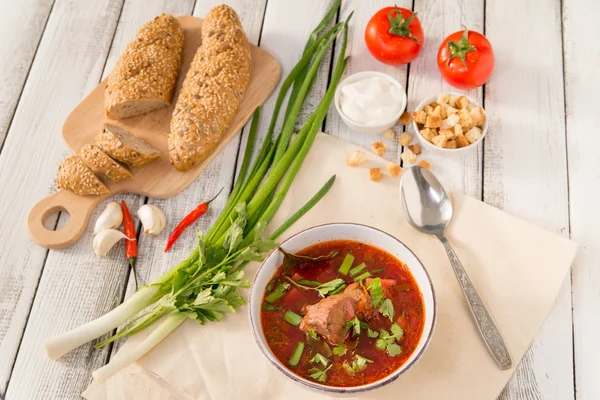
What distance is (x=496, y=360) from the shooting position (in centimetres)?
250

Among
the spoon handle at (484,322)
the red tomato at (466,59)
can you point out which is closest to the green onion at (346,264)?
the spoon handle at (484,322)

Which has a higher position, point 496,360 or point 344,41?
point 344,41

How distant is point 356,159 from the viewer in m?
2.93

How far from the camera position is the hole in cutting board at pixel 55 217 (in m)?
2.98

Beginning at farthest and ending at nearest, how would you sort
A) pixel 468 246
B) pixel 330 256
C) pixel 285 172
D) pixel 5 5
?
pixel 5 5 < pixel 285 172 < pixel 468 246 < pixel 330 256

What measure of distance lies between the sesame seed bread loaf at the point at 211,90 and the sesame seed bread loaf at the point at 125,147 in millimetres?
118

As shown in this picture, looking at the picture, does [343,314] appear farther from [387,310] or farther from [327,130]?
[327,130]

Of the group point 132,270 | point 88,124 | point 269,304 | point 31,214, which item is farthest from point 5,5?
point 269,304

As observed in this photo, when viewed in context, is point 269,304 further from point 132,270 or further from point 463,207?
point 463,207

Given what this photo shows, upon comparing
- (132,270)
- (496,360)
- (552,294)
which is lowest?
(132,270)

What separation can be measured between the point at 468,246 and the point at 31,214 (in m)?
1.91

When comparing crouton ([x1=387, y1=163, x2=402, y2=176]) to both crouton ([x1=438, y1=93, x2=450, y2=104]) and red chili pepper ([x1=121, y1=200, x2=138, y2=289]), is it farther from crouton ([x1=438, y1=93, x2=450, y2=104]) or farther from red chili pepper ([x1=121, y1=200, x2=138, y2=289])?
red chili pepper ([x1=121, y1=200, x2=138, y2=289])

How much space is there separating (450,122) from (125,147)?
1.44 m

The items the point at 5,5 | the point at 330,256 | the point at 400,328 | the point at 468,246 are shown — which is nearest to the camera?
the point at 400,328
